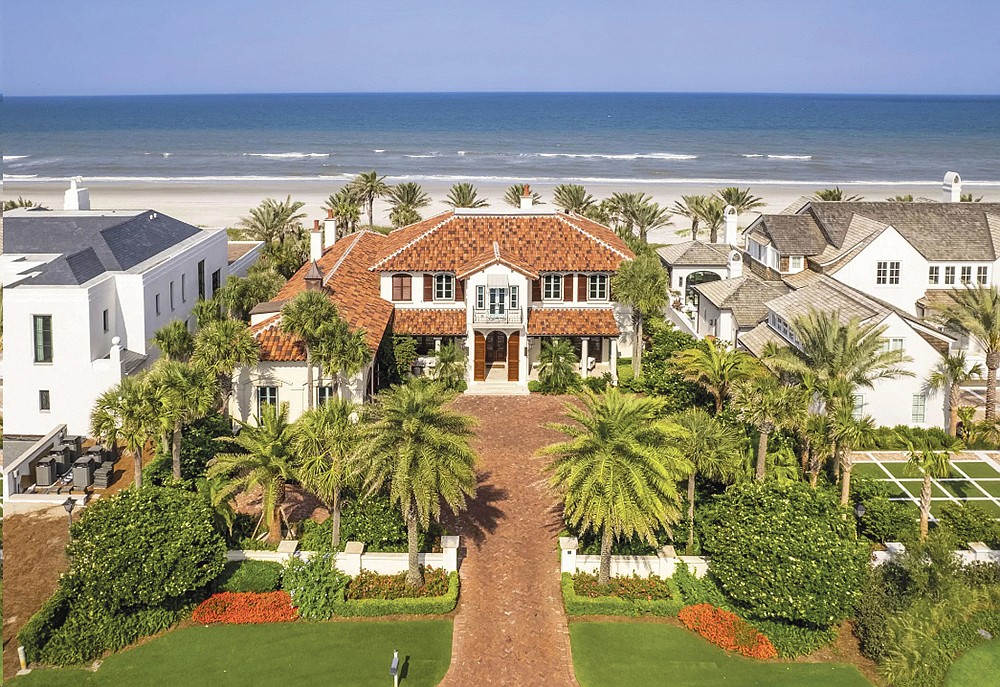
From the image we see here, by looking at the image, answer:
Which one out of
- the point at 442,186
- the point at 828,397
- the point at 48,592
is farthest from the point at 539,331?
the point at 442,186

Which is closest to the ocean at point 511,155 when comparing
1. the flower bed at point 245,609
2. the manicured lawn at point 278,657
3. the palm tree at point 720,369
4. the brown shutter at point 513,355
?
the brown shutter at point 513,355

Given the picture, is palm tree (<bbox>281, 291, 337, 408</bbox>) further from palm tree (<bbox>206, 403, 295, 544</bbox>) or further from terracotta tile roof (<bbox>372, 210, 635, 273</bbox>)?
terracotta tile roof (<bbox>372, 210, 635, 273</bbox>)

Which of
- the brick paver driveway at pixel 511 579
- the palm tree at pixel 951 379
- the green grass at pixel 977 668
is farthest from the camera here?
the palm tree at pixel 951 379

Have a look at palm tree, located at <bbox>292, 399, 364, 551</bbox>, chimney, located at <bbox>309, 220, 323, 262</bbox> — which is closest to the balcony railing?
chimney, located at <bbox>309, 220, 323, 262</bbox>

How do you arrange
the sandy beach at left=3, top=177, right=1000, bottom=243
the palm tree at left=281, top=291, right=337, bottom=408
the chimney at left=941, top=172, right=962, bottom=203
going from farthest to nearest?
the sandy beach at left=3, top=177, right=1000, bottom=243 → the chimney at left=941, top=172, right=962, bottom=203 → the palm tree at left=281, top=291, right=337, bottom=408

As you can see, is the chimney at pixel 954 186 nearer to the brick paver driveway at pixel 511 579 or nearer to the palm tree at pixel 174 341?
the brick paver driveway at pixel 511 579

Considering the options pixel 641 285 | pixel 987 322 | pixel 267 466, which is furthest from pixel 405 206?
pixel 267 466
